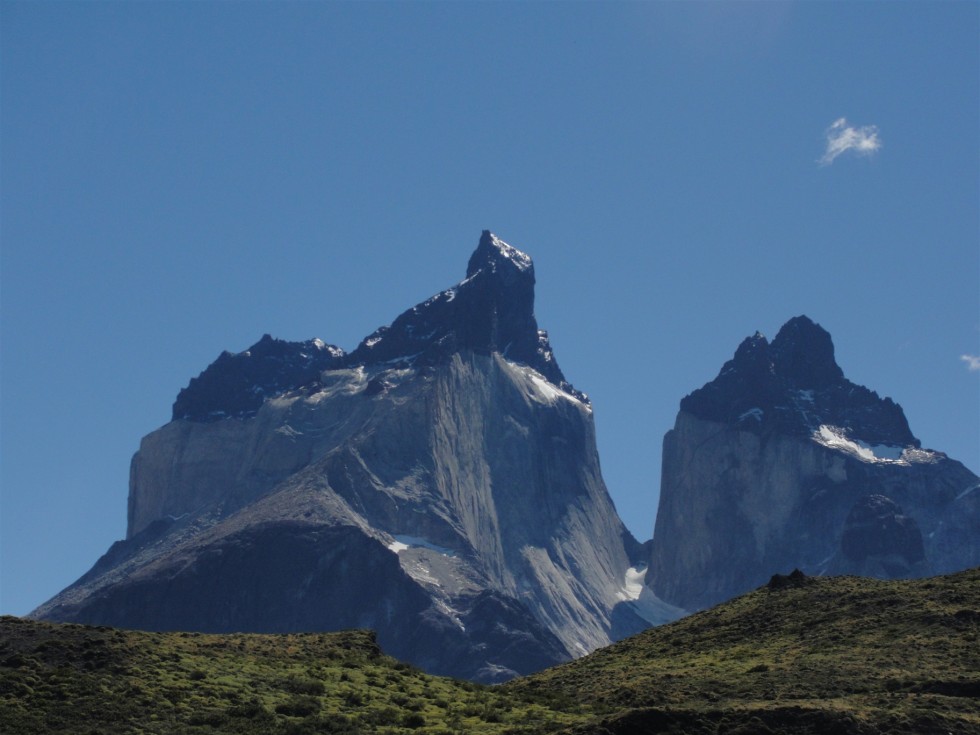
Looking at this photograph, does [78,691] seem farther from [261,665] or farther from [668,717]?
[668,717]

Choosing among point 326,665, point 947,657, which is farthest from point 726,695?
point 326,665

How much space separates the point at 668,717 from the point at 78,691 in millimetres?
35548

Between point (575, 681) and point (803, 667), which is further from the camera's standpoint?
point (575, 681)

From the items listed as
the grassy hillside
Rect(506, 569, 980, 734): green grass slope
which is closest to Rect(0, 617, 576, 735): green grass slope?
the grassy hillside

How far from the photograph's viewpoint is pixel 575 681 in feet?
442

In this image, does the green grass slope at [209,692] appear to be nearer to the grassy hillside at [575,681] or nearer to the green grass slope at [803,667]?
the grassy hillside at [575,681]

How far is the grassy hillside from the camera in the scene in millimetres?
99188

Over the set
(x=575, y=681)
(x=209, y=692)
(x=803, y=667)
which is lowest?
(x=209, y=692)

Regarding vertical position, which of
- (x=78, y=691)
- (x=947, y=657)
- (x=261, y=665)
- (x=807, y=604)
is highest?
(x=807, y=604)

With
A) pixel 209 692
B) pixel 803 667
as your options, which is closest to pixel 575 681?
pixel 803 667

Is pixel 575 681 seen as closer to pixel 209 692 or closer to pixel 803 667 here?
pixel 803 667

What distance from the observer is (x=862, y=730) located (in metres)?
95.4

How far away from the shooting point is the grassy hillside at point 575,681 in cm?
9919

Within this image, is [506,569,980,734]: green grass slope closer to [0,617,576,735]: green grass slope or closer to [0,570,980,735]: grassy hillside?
[0,570,980,735]: grassy hillside
